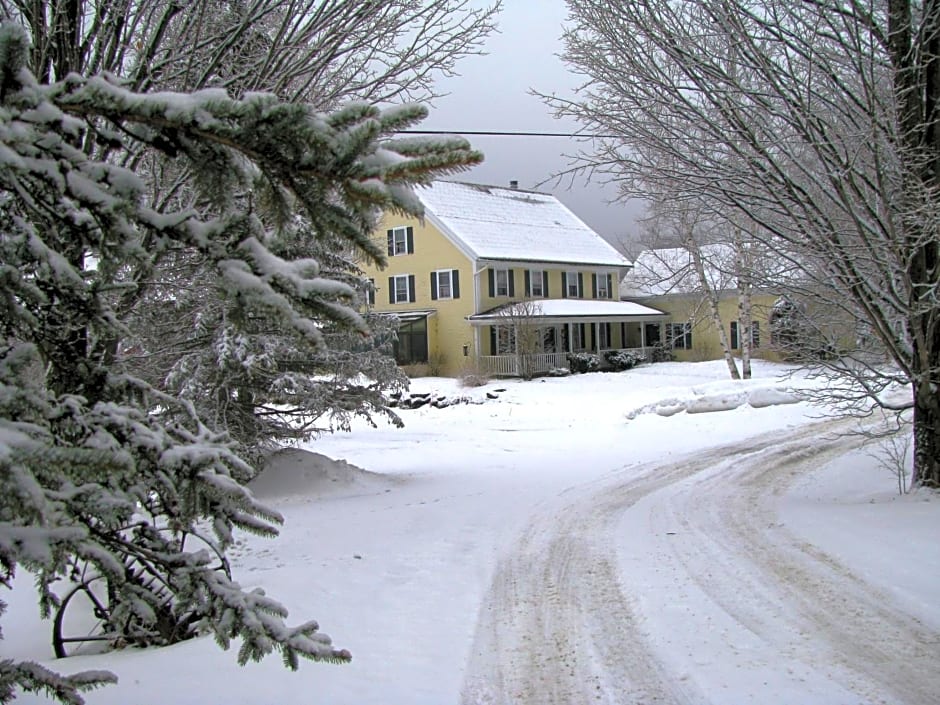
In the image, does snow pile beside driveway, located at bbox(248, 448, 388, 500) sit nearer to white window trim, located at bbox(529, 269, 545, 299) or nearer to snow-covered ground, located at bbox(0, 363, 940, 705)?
snow-covered ground, located at bbox(0, 363, 940, 705)

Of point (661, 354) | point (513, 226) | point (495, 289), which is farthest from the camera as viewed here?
point (661, 354)

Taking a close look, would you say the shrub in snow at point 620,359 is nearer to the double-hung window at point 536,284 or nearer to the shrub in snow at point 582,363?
the shrub in snow at point 582,363

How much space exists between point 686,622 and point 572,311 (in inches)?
1152

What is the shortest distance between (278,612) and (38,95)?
6.56 ft

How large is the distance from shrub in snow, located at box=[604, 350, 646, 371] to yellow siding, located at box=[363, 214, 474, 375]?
6779 millimetres

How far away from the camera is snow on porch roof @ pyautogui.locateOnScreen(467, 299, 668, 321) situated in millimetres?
32906

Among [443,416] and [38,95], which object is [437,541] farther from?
[443,416]

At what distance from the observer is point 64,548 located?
7.96 feet

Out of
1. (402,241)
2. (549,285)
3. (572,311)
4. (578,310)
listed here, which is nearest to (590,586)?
(572,311)

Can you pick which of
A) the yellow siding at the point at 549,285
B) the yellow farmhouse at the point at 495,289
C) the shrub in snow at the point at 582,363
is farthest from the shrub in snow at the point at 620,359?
the yellow siding at the point at 549,285

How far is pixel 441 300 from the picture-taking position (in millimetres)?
34969

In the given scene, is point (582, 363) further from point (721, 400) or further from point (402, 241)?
point (721, 400)

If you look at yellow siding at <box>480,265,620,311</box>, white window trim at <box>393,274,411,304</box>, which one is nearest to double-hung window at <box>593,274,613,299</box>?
yellow siding at <box>480,265,620,311</box>

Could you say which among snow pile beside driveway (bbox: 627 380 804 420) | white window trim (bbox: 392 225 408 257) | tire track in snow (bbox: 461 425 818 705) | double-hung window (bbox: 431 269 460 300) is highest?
white window trim (bbox: 392 225 408 257)
